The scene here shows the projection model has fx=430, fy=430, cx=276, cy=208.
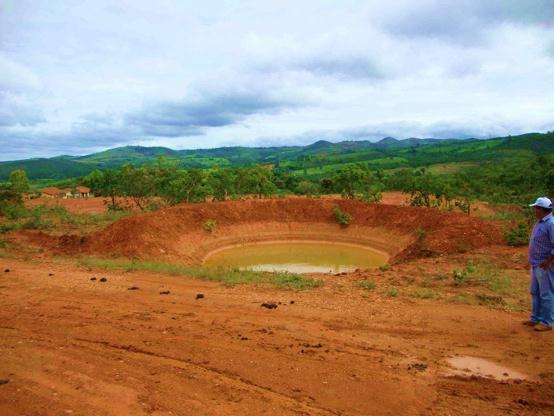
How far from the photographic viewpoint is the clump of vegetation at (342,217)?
2259cm

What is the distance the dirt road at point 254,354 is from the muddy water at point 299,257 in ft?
27.7

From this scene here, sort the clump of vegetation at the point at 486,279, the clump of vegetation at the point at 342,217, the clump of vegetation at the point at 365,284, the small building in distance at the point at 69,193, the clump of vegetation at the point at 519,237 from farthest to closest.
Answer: the small building in distance at the point at 69,193
the clump of vegetation at the point at 342,217
the clump of vegetation at the point at 519,237
the clump of vegetation at the point at 365,284
the clump of vegetation at the point at 486,279

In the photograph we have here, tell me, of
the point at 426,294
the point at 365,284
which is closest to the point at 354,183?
the point at 365,284

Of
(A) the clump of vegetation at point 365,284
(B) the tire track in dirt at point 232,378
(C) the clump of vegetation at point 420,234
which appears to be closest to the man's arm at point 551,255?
(A) the clump of vegetation at point 365,284

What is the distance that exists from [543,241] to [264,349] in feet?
14.6

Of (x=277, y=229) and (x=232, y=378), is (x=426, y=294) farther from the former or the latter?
(x=277, y=229)

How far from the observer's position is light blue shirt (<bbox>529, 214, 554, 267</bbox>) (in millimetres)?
6329

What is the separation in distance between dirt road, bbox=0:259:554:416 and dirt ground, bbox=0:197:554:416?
0.07 ft

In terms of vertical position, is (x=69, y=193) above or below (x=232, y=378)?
above

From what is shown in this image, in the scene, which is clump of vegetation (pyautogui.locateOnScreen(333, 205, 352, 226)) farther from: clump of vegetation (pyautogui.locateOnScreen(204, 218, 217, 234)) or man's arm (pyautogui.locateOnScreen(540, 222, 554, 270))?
man's arm (pyautogui.locateOnScreen(540, 222, 554, 270))

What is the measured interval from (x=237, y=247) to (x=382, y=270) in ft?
34.3

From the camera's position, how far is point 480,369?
524 centimetres

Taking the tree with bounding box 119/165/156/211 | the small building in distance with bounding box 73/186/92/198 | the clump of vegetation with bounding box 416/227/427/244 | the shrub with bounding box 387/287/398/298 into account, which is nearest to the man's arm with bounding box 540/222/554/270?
the shrub with bounding box 387/287/398/298

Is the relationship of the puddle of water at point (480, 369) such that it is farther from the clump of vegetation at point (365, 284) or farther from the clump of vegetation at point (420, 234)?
the clump of vegetation at point (420, 234)
